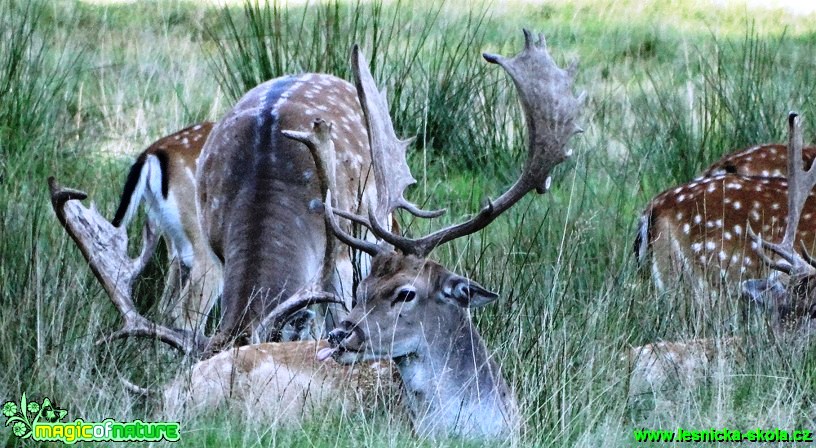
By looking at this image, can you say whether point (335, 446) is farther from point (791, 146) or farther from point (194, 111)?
point (194, 111)

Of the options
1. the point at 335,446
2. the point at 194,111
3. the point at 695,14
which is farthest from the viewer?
the point at 695,14

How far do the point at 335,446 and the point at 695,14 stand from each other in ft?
33.9

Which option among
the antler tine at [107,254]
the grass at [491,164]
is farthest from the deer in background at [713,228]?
the antler tine at [107,254]

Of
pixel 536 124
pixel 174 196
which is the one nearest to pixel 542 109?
pixel 536 124

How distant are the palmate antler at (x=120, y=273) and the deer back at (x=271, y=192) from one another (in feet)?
0.41

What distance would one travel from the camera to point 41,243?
5828 millimetres

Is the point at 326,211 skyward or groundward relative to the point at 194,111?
skyward

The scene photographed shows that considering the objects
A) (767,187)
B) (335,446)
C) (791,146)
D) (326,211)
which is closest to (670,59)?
(767,187)

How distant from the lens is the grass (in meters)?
4.61

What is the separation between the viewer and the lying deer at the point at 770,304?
492cm

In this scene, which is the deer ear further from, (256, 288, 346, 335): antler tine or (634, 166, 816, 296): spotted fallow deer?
(634, 166, 816, 296): spotted fallow deer

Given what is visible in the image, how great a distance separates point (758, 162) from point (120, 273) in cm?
321

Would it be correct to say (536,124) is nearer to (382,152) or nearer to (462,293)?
(382,152)

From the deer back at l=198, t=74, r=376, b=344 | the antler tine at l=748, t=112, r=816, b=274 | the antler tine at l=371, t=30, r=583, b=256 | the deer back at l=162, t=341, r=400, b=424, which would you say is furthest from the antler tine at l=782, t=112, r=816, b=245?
the deer back at l=162, t=341, r=400, b=424
